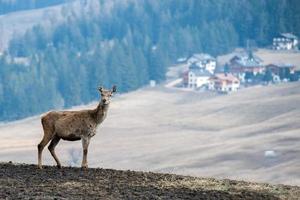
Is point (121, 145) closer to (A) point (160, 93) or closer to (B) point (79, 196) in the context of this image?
(A) point (160, 93)

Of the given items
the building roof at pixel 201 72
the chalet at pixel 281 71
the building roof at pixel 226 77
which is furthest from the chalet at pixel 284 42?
the building roof at pixel 226 77

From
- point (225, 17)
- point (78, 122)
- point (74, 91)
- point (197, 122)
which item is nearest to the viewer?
point (78, 122)

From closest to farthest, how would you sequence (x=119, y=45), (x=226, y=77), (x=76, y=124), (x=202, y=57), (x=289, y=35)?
(x=76, y=124)
(x=226, y=77)
(x=202, y=57)
(x=119, y=45)
(x=289, y=35)

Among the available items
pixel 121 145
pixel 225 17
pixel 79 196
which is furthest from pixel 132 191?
pixel 225 17

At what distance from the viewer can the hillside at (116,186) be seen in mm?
14500

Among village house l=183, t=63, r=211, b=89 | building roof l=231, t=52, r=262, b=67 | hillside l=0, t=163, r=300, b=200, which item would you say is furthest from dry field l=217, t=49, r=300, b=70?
hillside l=0, t=163, r=300, b=200

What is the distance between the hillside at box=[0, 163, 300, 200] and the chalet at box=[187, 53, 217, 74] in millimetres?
127350

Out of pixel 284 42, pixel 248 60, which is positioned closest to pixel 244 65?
pixel 248 60

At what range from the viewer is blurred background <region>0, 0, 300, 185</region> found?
215 feet

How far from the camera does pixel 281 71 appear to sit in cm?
13262

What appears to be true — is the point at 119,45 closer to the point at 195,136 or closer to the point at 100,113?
the point at 195,136

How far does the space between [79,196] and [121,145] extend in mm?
60164

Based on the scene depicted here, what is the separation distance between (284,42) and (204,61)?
18809 mm

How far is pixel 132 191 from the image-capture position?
1486cm
